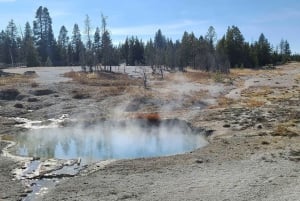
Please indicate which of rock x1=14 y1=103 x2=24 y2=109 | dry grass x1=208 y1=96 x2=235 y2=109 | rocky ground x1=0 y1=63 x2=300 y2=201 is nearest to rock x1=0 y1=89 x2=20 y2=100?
rocky ground x1=0 y1=63 x2=300 y2=201

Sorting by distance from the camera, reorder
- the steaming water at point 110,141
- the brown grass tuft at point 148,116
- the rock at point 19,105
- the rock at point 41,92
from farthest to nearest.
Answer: the rock at point 41,92, the rock at point 19,105, the brown grass tuft at point 148,116, the steaming water at point 110,141

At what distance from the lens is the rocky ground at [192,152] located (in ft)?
83.9

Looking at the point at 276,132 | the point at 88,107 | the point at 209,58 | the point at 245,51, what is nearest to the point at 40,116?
the point at 88,107

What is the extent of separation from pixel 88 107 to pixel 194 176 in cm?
3724

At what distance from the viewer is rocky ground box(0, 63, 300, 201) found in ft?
83.9

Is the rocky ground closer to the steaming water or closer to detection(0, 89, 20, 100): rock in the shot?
detection(0, 89, 20, 100): rock

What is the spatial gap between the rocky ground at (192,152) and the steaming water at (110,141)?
7.74ft

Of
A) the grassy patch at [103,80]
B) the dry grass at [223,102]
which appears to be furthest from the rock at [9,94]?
the dry grass at [223,102]

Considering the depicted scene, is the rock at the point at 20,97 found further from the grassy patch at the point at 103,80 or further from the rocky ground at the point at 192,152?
the grassy patch at the point at 103,80

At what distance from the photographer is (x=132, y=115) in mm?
58562

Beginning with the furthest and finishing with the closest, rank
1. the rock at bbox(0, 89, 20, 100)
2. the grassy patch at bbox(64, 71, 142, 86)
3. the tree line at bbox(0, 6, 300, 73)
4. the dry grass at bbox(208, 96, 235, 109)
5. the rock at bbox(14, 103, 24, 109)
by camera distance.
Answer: the tree line at bbox(0, 6, 300, 73)
the grassy patch at bbox(64, 71, 142, 86)
the rock at bbox(0, 89, 20, 100)
the rock at bbox(14, 103, 24, 109)
the dry grass at bbox(208, 96, 235, 109)

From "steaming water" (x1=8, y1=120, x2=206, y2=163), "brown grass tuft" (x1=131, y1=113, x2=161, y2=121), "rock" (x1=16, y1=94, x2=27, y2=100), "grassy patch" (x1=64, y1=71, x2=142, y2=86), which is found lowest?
"steaming water" (x1=8, y1=120, x2=206, y2=163)

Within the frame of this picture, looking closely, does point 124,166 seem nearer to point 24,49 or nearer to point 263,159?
point 263,159

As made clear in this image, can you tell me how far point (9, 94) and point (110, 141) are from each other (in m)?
33.1
